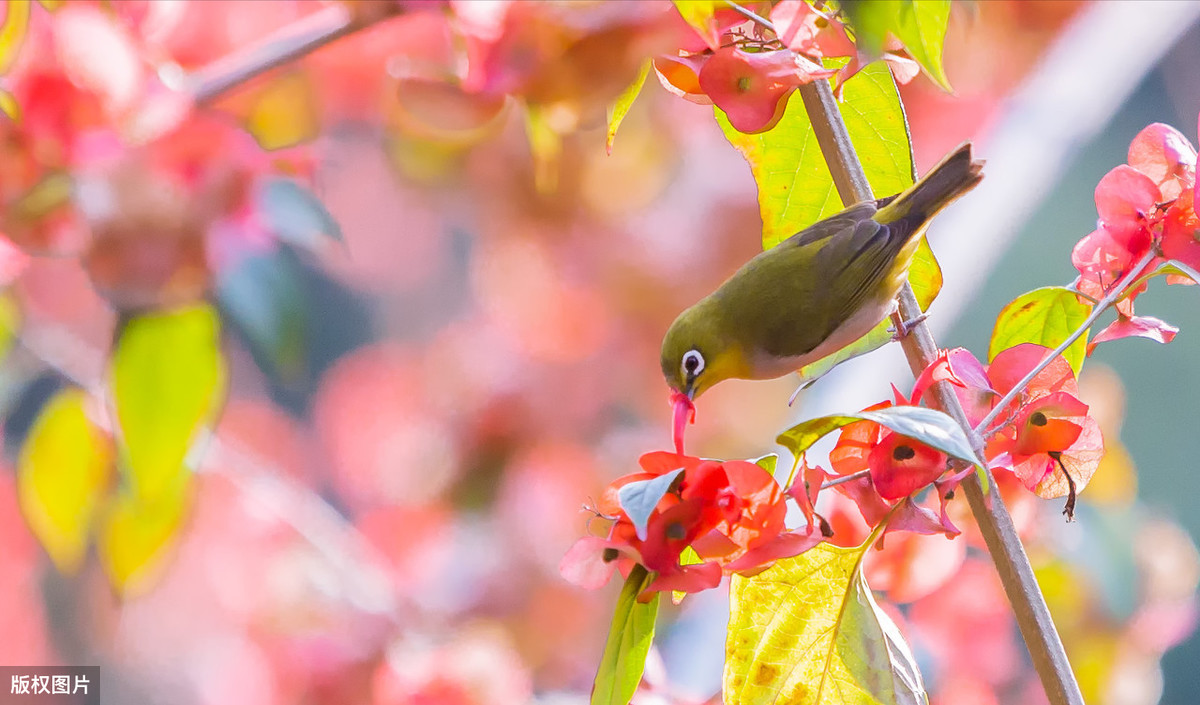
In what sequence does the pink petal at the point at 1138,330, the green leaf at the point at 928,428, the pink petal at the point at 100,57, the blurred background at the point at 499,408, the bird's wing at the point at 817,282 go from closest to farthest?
1. the green leaf at the point at 928,428
2. the pink petal at the point at 1138,330
3. the pink petal at the point at 100,57
4. the bird's wing at the point at 817,282
5. the blurred background at the point at 499,408

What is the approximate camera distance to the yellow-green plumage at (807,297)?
0.71 m

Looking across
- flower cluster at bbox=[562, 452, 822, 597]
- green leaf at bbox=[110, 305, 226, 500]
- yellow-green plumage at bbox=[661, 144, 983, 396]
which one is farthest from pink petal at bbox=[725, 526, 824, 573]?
yellow-green plumage at bbox=[661, 144, 983, 396]

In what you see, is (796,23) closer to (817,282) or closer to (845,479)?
(845,479)

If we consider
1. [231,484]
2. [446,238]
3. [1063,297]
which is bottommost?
[231,484]

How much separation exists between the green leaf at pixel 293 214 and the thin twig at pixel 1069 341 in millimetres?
334

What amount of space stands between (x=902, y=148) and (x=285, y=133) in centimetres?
41

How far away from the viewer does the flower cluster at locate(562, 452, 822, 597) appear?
306 mm

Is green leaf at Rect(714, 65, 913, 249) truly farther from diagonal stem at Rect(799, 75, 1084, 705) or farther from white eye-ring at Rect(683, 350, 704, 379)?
white eye-ring at Rect(683, 350, 704, 379)

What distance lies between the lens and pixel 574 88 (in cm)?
49

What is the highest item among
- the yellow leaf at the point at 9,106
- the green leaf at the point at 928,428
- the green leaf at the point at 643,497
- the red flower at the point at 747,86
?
the yellow leaf at the point at 9,106

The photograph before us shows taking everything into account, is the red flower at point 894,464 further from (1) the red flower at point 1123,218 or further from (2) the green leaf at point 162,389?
(2) the green leaf at point 162,389

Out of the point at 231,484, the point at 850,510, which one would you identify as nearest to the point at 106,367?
the point at 850,510

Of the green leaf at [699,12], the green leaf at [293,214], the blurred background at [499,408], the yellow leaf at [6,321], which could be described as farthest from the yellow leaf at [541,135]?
the yellow leaf at [6,321]

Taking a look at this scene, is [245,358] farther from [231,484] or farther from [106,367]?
[106,367]
